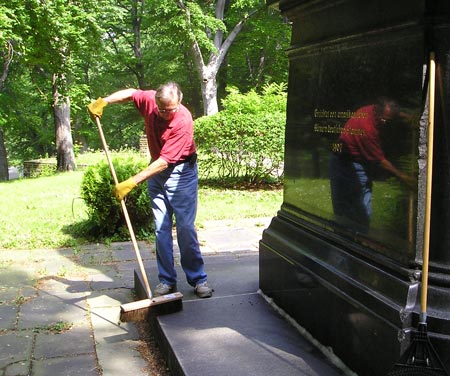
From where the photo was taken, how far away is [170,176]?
3.93m

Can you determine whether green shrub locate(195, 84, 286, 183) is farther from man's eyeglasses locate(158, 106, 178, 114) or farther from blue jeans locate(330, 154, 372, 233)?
blue jeans locate(330, 154, 372, 233)

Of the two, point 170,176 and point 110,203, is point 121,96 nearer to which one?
point 170,176

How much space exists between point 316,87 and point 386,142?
2.90 feet

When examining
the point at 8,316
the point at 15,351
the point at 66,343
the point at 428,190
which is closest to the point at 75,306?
the point at 8,316

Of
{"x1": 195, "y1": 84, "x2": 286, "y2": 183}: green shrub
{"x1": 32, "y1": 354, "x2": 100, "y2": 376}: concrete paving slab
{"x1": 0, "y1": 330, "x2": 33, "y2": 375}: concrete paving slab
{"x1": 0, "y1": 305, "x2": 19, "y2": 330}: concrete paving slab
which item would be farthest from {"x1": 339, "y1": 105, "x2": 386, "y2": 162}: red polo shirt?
{"x1": 195, "y1": 84, "x2": 286, "y2": 183}: green shrub

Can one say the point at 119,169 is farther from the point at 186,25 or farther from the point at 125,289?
the point at 186,25

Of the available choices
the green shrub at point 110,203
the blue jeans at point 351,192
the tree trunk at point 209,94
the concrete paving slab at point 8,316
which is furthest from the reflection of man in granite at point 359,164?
the tree trunk at point 209,94

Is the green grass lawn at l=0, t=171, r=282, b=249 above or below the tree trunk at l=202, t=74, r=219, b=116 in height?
below

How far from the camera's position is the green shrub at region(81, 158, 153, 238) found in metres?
6.40

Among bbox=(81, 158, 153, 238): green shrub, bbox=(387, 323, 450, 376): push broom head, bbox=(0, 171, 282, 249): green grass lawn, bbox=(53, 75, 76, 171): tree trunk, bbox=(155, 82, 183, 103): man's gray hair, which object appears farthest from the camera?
bbox=(53, 75, 76, 171): tree trunk

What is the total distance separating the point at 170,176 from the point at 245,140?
6.75 meters

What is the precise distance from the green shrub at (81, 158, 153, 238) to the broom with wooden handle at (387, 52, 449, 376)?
4.62 meters

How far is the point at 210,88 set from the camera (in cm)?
2161

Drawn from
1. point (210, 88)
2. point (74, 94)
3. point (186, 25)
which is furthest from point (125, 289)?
point (210, 88)
